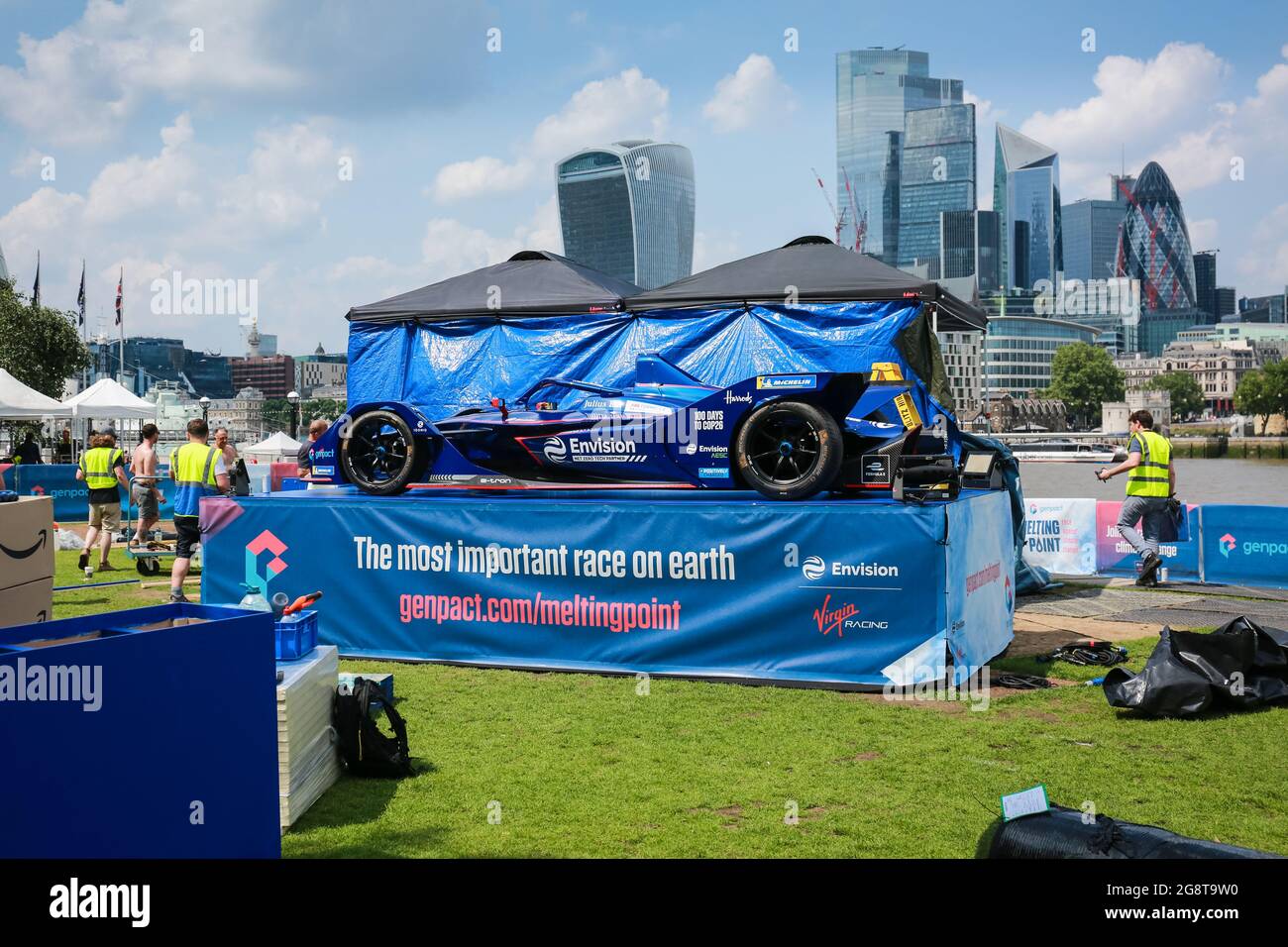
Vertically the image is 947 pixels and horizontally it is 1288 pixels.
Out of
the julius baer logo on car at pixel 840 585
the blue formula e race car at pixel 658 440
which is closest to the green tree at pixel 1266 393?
the blue formula e race car at pixel 658 440

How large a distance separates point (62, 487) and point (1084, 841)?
74.3ft

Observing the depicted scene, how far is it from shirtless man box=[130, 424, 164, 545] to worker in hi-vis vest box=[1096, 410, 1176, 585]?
1164 cm

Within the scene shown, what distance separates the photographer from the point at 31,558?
20.6ft

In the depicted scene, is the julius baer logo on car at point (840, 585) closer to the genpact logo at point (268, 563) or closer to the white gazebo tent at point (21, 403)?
the genpact logo at point (268, 563)

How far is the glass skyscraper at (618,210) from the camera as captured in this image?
15675cm

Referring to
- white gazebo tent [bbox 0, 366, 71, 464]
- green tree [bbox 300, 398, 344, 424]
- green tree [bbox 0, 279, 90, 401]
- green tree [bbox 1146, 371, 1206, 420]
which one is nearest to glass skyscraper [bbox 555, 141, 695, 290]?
green tree [bbox 300, 398, 344, 424]

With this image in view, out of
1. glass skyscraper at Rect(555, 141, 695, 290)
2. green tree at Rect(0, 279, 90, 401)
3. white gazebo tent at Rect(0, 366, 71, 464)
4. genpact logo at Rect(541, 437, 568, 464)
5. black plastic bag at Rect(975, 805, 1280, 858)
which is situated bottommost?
black plastic bag at Rect(975, 805, 1280, 858)

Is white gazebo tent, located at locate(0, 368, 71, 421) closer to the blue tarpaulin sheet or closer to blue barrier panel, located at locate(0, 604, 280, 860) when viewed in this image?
the blue tarpaulin sheet

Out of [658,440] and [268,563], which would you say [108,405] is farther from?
[658,440]

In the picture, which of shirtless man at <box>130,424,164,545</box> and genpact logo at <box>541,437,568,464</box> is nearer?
genpact logo at <box>541,437,568,464</box>

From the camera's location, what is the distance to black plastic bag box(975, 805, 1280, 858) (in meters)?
3.11

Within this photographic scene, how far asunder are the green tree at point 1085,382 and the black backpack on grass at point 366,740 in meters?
170
